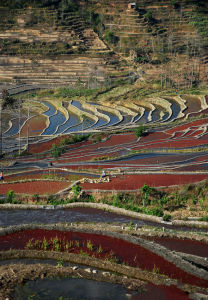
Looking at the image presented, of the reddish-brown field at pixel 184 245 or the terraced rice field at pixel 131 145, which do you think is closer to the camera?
the reddish-brown field at pixel 184 245

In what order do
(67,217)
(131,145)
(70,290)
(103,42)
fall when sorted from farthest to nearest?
(103,42) → (131,145) → (67,217) → (70,290)

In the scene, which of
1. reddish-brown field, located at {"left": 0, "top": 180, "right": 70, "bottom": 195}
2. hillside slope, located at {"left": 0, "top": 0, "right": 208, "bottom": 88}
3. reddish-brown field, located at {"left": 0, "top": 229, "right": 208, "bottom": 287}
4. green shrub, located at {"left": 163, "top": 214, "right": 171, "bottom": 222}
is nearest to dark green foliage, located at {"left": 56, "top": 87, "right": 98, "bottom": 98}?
hillside slope, located at {"left": 0, "top": 0, "right": 208, "bottom": 88}

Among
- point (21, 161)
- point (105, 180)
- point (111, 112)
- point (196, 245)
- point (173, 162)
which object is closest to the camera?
point (196, 245)

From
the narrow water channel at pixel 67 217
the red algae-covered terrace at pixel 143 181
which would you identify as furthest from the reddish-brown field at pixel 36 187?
the narrow water channel at pixel 67 217

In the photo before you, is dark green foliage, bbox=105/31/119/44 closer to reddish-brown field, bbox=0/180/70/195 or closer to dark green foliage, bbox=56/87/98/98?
dark green foliage, bbox=56/87/98/98

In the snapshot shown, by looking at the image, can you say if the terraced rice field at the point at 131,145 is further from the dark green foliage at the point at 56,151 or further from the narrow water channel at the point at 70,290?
the narrow water channel at the point at 70,290

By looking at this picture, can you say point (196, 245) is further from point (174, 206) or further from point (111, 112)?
point (111, 112)

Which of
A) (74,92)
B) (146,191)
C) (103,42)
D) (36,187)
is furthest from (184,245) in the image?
(103,42)

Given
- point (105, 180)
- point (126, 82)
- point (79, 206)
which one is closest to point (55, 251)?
point (79, 206)

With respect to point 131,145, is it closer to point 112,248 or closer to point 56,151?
point 56,151

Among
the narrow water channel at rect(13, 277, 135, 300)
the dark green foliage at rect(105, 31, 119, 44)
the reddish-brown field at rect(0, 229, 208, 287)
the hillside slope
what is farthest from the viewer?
the dark green foliage at rect(105, 31, 119, 44)

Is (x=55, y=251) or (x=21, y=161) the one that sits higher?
(x=55, y=251)
